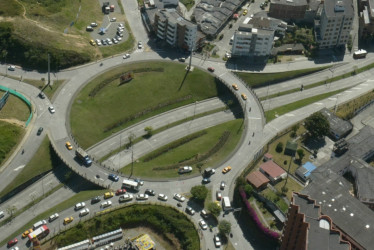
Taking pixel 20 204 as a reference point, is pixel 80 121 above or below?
above

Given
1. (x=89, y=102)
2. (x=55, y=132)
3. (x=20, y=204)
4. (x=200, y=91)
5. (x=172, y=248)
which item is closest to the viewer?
(x=172, y=248)

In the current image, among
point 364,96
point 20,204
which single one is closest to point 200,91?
point 364,96

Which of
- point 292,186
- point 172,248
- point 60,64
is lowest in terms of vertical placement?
point 172,248

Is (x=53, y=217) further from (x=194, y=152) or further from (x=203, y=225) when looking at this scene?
(x=194, y=152)

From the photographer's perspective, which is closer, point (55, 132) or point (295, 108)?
point (55, 132)

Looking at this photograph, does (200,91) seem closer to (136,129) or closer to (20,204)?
(136,129)

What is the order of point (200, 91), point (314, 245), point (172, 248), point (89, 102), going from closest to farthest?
point (314, 245) → point (172, 248) → point (89, 102) → point (200, 91)

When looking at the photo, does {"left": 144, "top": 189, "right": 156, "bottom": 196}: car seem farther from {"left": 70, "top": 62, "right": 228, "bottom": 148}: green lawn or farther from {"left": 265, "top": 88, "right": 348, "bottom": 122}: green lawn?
{"left": 265, "top": 88, "right": 348, "bottom": 122}: green lawn

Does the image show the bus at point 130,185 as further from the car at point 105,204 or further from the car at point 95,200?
the car at point 95,200
